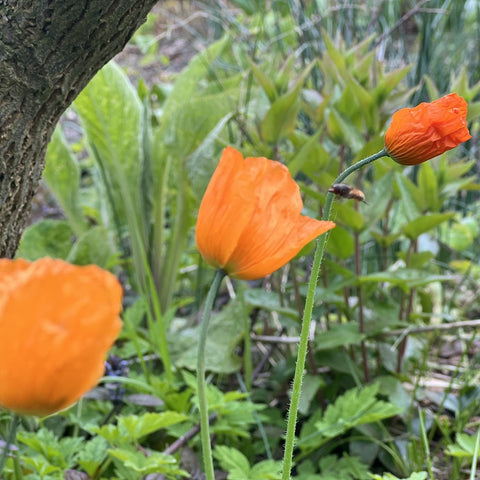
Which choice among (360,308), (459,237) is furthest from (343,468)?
(459,237)

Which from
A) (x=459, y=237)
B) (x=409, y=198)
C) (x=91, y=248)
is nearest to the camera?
(x=409, y=198)

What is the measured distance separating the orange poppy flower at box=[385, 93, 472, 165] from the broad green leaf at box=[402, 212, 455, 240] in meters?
0.73

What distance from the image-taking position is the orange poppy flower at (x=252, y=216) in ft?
2.03

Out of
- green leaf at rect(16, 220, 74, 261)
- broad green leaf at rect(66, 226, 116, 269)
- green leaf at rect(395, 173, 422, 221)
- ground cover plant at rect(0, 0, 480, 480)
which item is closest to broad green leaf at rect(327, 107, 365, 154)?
ground cover plant at rect(0, 0, 480, 480)

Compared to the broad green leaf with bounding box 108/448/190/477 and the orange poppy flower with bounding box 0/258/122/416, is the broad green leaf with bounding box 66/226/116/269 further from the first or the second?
the orange poppy flower with bounding box 0/258/122/416

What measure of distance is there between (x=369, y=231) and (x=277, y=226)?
35.1 inches

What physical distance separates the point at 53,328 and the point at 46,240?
63.1 inches

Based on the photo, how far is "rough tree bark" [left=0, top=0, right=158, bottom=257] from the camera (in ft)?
2.73

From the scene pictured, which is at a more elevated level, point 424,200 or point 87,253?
point 424,200

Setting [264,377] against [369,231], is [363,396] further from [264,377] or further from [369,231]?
[264,377]

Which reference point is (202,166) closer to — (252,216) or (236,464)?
(236,464)

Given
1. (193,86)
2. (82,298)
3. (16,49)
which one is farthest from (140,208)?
(82,298)

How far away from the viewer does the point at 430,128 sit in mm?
591

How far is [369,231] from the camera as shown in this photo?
148 centimetres
